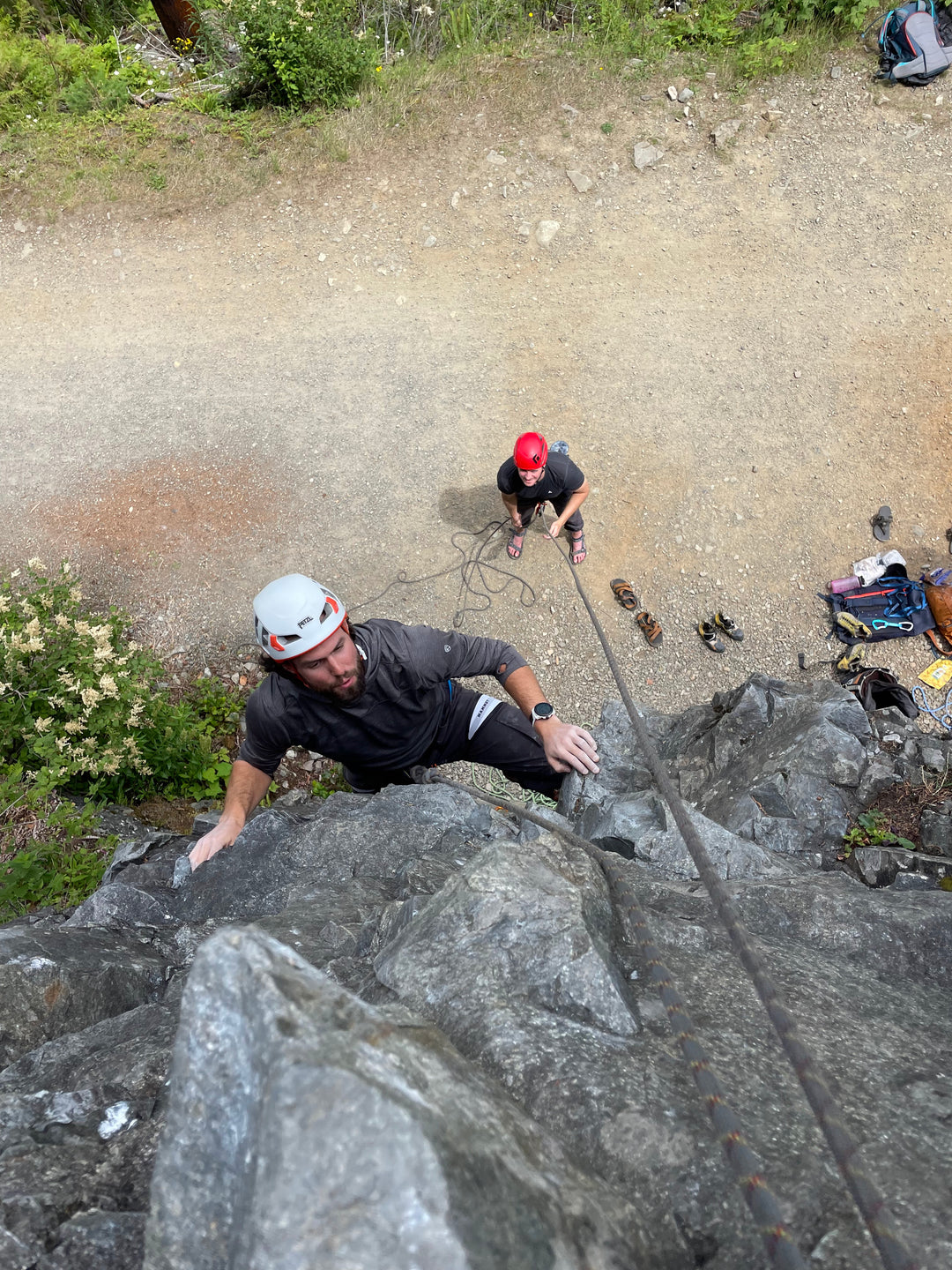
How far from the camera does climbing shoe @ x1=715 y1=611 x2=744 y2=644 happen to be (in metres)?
7.93

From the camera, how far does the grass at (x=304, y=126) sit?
34.7 feet

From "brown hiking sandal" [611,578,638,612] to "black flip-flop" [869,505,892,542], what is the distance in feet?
8.55

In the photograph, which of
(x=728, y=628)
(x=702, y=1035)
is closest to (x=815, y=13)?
(x=728, y=628)

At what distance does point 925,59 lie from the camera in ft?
32.8

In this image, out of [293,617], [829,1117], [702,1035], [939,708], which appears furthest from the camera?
[939,708]

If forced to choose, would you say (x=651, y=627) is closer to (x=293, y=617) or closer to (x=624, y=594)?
(x=624, y=594)

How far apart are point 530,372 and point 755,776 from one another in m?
6.04

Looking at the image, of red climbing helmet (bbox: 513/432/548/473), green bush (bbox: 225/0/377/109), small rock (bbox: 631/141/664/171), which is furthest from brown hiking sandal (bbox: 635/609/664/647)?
green bush (bbox: 225/0/377/109)

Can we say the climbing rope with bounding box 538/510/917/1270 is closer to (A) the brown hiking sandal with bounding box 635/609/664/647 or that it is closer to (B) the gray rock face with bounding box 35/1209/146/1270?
(B) the gray rock face with bounding box 35/1209/146/1270

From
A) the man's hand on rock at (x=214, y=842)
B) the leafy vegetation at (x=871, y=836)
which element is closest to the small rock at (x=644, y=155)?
the leafy vegetation at (x=871, y=836)

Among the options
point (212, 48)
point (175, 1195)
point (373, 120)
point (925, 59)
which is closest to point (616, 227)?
point (373, 120)

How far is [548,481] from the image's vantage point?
7.57 m

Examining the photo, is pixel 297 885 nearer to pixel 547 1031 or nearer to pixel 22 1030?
pixel 22 1030

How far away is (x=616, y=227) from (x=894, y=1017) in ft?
32.3
